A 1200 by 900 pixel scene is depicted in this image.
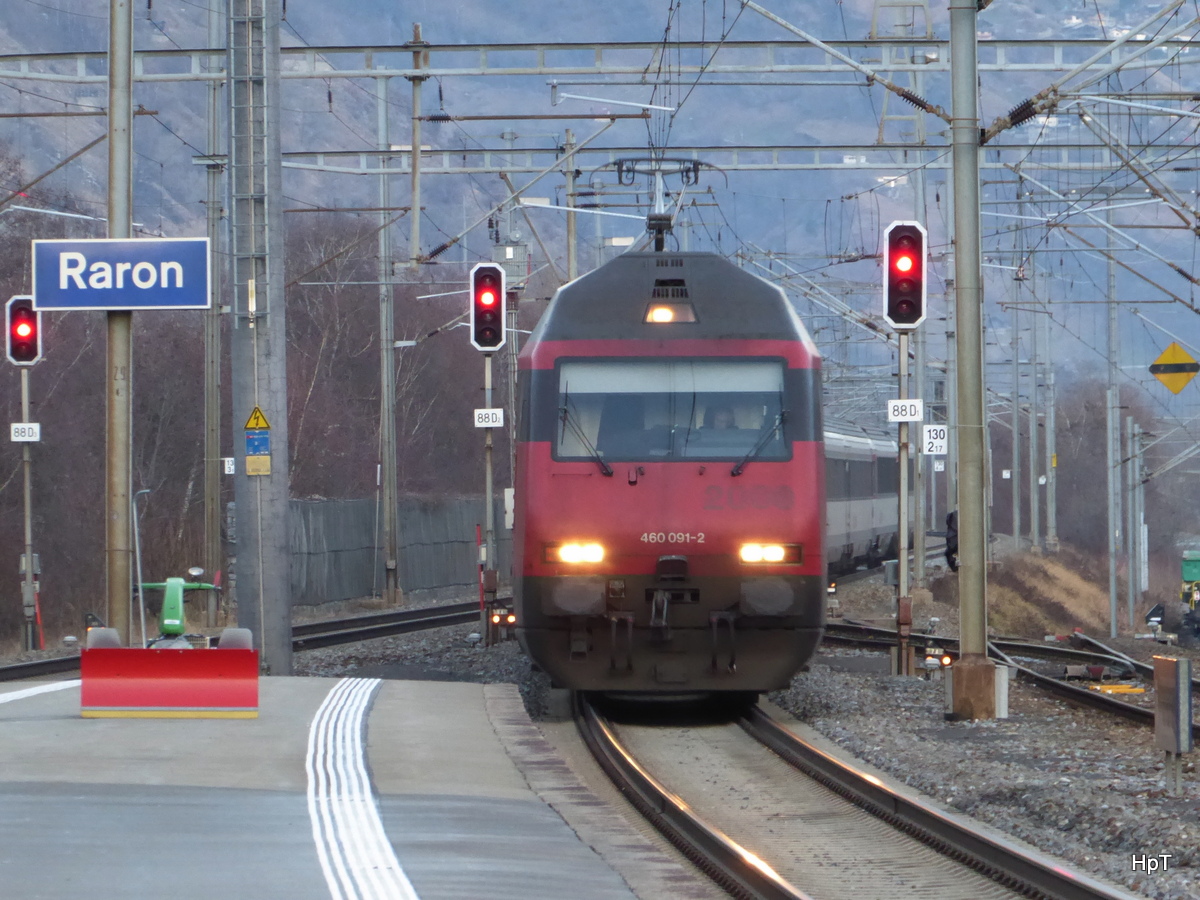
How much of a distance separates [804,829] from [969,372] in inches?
233

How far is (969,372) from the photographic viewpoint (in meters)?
14.6

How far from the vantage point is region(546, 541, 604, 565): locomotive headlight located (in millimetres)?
13234

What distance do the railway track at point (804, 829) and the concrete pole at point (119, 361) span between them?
379cm

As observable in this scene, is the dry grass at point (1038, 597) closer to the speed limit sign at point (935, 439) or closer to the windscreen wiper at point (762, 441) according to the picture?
the speed limit sign at point (935, 439)

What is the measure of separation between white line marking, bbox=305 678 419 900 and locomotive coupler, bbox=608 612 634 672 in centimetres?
Answer: 241

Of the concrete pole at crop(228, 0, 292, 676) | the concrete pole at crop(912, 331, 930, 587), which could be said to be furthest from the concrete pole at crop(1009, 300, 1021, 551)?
the concrete pole at crop(228, 0, 292, 676)

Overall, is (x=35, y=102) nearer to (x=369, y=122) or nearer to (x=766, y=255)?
(x=369, y=122)

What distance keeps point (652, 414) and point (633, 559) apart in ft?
3.90

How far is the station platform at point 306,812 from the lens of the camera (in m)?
6.34

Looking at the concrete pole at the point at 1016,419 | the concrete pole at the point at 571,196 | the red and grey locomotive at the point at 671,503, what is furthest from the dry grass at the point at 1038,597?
the red and grey locomotive at the point at 671,503

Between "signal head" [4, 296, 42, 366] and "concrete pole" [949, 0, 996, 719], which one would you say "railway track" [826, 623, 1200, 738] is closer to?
"concrete pole" [949, 0, 996, 719]

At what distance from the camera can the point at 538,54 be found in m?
23.4

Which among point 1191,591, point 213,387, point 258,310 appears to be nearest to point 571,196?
point 213,387

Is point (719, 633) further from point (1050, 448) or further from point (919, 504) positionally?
point (1050, 448)
